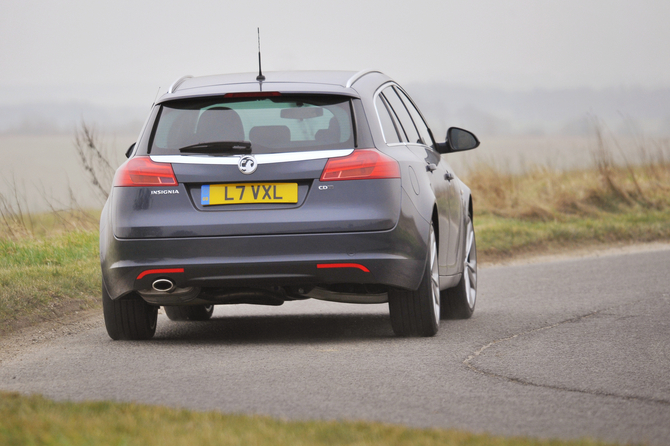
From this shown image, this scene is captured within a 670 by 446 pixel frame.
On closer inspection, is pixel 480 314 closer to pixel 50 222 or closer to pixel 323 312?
pixel 323 312

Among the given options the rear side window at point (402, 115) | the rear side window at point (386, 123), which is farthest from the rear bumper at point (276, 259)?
the rear side window at point (402, 115)

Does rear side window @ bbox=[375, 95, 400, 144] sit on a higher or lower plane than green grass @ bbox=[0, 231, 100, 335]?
higher

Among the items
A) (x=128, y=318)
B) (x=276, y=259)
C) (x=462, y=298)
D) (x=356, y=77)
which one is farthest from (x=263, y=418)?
(x=462, y=298)

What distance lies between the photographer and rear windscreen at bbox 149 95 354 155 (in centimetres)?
651

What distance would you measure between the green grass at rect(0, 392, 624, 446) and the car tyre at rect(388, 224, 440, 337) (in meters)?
2.66

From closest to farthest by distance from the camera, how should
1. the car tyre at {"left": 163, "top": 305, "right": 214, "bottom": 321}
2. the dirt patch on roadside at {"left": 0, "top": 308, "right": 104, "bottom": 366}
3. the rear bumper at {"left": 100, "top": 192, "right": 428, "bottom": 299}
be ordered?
the rear bumper at {"left": 100, "top": 192, "right": 428, "bottom": 299} → the dirt patch on roadside at {"left": 0, "top": 308, "right": 104, "bottom": 366} → the car tyre at {"left": 163, "top": 305, "right": 214, "bottom": 321}

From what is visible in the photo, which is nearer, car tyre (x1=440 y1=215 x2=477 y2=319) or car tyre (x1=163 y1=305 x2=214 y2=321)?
car tyre (x1=440 y1=215 x2=477 y2=319)

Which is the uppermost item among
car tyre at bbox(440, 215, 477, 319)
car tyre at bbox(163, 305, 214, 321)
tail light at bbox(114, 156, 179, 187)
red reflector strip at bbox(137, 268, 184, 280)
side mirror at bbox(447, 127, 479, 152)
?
tail light at bbox(114, 156, 179, 187)

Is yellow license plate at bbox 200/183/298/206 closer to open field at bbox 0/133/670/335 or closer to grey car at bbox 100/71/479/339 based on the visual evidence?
grey car at bbox 100/71/479/339

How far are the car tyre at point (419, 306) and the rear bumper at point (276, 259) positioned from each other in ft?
0.72

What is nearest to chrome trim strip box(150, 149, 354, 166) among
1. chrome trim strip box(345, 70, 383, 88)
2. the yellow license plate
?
the yellow license plate

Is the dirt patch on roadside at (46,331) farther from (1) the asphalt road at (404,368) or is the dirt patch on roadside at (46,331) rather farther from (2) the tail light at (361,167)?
(2) the tail light at (361,167)

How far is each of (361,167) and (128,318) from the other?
203 cm

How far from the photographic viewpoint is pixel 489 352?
643 centimetres
